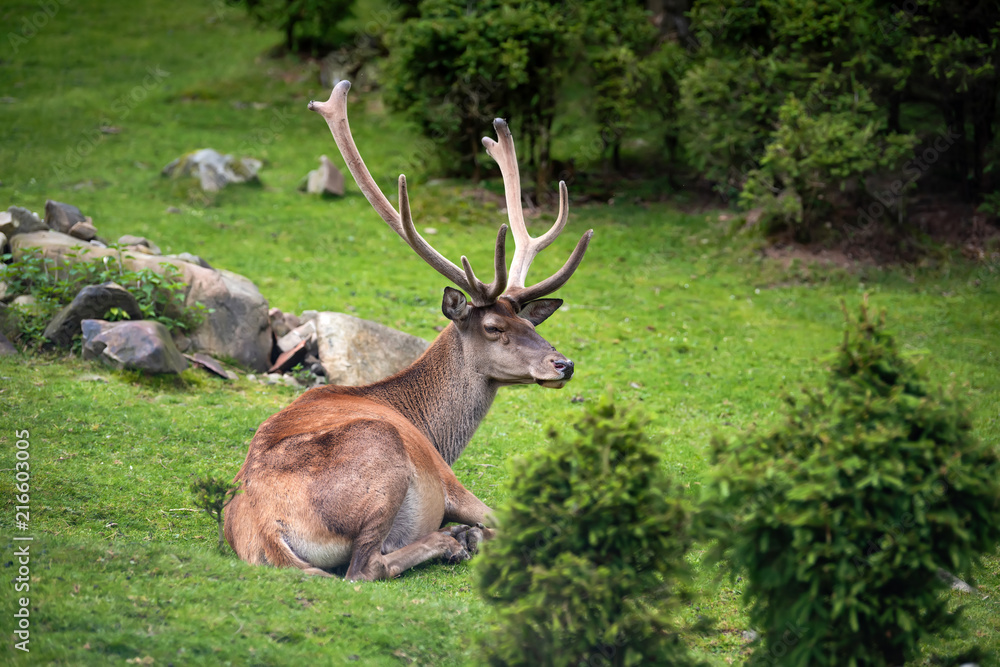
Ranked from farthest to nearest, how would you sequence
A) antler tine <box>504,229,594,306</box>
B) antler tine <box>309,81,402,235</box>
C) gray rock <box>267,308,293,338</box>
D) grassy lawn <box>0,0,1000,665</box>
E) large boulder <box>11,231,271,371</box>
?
gray rock <box>267,308,293,338</box>
large boulder <box>11,231,271,371</box>
antler tine <box>309,81,402,235</box>
antler tine <box>504,229,594,306</box>
grassy lawn <box>0,0,1000,665</box>

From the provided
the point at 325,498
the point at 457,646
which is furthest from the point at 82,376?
the point at 457,646

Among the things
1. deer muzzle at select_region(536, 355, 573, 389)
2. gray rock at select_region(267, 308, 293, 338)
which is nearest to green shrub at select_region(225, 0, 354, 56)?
gray rock at select_region(267, 308, 293, 338)

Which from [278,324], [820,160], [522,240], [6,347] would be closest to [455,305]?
[522,240]

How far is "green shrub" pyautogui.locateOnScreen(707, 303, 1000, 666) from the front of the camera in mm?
3588

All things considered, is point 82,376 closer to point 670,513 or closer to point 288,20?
point 670,513

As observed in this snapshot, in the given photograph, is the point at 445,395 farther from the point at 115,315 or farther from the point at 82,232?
the point at 82,232

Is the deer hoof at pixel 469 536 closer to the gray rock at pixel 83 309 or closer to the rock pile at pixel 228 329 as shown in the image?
the rock pile at pixel 228 329

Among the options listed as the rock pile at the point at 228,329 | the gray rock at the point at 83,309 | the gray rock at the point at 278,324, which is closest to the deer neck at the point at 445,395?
the rock pile at the point at 228,329

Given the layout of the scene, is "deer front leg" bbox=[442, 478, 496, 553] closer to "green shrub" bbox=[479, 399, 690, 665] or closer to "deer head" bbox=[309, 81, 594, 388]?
"deer head" bbox=[309, 81, 594, 388]

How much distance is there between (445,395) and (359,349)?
152 inches

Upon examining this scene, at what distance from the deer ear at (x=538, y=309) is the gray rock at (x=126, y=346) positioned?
4503 mm

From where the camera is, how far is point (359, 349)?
1110cm

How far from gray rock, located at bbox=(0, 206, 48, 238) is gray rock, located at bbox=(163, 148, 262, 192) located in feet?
26.1

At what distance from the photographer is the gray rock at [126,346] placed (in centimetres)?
974
